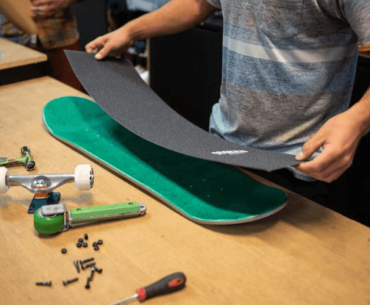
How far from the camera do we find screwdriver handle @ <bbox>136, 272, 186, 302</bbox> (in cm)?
68

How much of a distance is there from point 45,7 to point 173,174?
1287 mm

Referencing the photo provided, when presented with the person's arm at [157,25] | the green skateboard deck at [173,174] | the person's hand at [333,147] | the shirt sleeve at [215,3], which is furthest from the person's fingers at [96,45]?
the person's hand at [333,147]

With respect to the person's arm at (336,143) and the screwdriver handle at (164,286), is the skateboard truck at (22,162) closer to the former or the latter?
the screwdriver handle at (164,286)

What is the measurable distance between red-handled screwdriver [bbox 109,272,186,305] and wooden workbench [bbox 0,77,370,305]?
1 centimetres

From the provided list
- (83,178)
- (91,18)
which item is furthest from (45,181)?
(91,18)

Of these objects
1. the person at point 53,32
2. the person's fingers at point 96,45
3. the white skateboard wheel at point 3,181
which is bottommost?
the person at point 53,32

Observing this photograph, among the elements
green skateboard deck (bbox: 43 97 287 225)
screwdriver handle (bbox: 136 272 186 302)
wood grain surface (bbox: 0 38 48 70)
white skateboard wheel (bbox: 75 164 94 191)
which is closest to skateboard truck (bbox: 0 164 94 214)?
white skateboard wheel (bbox: 75 164 94 191)

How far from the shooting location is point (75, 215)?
0.83 m

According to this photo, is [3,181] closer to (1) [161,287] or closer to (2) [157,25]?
(1) [161,287]

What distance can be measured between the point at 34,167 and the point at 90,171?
23cm

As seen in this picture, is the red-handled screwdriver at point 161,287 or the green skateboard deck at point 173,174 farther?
the green skateboard deck at point 173,174

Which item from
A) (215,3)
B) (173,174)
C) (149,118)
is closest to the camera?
(173,174)

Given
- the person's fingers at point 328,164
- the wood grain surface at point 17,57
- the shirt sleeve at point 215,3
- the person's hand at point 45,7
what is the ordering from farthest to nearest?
1. the person's hand at point 45,7
2. the wood grain surface at point 17,57
3. the shirt sleeve at point 215,3
4. the person's fingers at point 328,164

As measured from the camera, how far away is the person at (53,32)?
1958 mm
